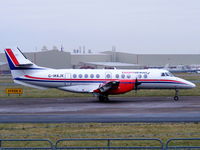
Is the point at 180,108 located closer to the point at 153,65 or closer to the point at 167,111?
the point at 167,111

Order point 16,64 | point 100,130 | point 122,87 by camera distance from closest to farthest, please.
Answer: point 100,130 < point 122,87 < point 16,64

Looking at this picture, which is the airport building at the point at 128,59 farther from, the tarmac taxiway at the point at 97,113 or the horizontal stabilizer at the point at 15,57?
the tarmac taxiway at the point at 97,113

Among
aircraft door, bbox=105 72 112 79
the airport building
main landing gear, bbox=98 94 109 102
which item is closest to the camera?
main landing gear, bbox=98 94 109 102

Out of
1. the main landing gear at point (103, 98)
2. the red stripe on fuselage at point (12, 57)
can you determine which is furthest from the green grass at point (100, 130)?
the red stripe on fuselage at point (12, 57)

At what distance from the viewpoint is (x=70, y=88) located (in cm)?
3200

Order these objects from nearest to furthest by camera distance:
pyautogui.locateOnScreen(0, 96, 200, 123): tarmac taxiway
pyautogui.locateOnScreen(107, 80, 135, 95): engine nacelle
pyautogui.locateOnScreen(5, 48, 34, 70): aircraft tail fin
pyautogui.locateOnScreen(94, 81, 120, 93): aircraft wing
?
pyautogui.locateOnScreen(0, 96, 200, 123): tarmac taxiway → pyautogui.locateOnScreen(94, 81, 120, 93): aircraft wing → pyautogui.locateOnScreen(107, 80, 135, 95): engine nacelle → pyautogui.locateOnScreen(5, 48, 34, 70): aircraft tail fin

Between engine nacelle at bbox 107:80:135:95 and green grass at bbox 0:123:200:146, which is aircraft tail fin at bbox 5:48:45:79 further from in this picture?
green grass at bbox 0:123:200:146

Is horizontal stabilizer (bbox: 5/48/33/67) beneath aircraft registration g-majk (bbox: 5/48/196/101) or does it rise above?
above

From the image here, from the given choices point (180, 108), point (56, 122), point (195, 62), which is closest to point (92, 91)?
point (180, 108)

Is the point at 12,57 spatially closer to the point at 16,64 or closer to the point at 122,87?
the point at 16,64

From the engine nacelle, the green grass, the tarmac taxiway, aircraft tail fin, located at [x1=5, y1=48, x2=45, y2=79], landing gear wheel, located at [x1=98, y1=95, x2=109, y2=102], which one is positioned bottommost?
the green grass

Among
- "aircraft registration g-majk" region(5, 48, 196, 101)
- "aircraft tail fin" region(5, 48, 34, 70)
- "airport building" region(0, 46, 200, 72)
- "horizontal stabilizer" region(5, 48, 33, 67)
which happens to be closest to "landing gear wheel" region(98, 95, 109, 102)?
"aircraft registration g-majk" region(5, 48, 196, 101)

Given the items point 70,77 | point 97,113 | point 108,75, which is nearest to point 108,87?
point 108,75

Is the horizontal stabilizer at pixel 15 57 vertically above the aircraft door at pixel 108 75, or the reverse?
the horizontal stabilizer at pixel 15 57
